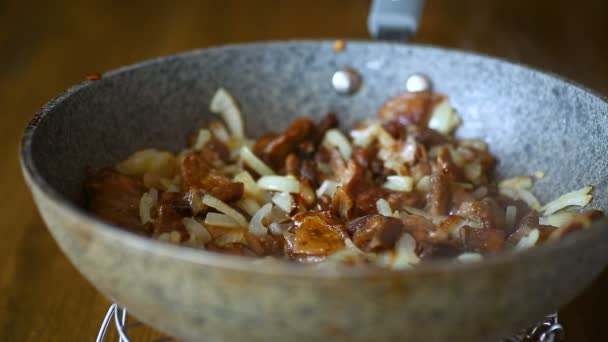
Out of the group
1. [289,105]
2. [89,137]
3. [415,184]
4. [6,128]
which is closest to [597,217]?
[415,184]

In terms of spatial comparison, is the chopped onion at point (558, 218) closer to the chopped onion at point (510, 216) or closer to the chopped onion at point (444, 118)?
the chopped onion at point (510, 216)

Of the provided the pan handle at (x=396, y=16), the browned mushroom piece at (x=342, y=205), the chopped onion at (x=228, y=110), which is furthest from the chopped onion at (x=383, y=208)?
the pan handle at (x=396, y=16)

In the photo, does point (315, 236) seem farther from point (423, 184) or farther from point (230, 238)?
point (423, 184)

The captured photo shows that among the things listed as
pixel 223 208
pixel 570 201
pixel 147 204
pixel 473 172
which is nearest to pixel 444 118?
pixel 473 172

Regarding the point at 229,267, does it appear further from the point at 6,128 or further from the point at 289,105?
the point at 6,128

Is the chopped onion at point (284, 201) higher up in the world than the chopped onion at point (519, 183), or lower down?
lower down
